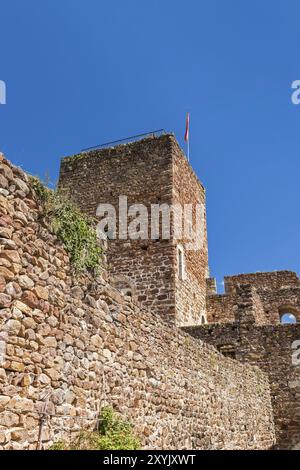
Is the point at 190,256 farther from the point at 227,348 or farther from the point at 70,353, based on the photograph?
the point at 70,353

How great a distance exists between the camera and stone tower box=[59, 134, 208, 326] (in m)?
16.3

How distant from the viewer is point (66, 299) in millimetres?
6238

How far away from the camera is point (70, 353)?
20.1 feet

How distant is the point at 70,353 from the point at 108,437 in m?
1.27

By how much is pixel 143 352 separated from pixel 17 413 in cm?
349

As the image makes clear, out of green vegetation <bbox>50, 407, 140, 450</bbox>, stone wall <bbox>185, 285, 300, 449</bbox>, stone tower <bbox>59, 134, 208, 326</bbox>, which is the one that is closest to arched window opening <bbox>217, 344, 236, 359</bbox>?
stone wall <bbox>185, 285, 300, 449</bbox>

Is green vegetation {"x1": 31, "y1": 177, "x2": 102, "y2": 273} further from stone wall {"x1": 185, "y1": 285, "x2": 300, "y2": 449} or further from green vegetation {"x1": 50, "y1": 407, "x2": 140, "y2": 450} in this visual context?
stone wall {"x1": 185, "y1": 285, "x2": 300, "y2": 449}

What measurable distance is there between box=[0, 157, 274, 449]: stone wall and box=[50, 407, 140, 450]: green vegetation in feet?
0.43

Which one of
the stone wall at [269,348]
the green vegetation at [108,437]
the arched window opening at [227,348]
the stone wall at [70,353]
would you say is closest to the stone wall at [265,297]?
the stone wall at [269,348]

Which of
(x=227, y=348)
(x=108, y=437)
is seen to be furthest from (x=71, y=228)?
(x=227, y=348)

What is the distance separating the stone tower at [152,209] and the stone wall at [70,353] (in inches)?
235

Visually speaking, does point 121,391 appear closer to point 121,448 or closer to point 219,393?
point 121,448

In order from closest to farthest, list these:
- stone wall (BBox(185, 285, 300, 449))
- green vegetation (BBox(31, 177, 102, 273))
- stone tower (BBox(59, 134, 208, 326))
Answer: green vegetation (BBox(31, 177, 102, 273)), stone wall (BBox(185, 285, 300, 449)), stone tower (BBox(59, 134, 208, 326))
